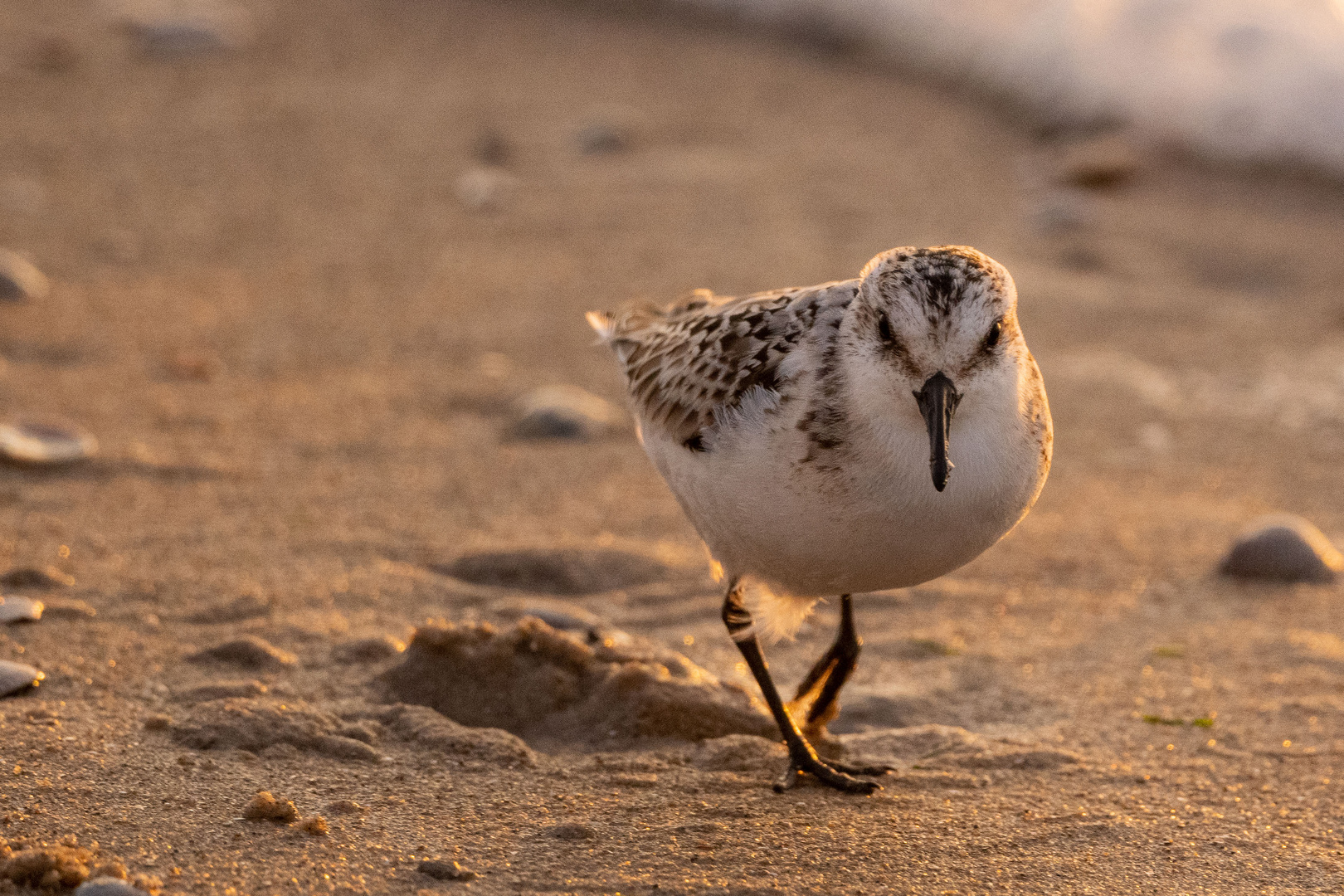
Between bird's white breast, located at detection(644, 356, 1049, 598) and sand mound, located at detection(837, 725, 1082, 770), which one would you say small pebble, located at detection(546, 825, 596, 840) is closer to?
bird's white breast, located at detection(644, 356, 1049, 598)

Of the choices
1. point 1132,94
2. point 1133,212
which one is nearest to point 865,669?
point 1133,212

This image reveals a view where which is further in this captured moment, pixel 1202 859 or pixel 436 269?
pixel 436 269

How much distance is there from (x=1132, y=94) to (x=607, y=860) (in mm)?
8056

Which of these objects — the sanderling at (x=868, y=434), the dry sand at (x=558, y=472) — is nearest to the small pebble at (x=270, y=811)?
the dry sand at (x=558, y=472)

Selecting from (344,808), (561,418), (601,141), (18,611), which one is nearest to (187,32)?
(601,141)

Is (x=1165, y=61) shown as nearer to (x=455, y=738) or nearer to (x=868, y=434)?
(x=868, y=434)

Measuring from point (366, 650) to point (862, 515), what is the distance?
1645 millimetres

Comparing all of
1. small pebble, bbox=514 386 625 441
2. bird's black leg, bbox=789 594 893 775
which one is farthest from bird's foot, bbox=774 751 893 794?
small pebble, bbox=514 386 625 441

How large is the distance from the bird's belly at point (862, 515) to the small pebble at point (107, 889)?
59.4 inches

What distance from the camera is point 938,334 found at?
10.1ft

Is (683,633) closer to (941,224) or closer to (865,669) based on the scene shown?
(865,669)

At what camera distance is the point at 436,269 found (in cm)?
776

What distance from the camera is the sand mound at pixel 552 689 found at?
3.90 metres

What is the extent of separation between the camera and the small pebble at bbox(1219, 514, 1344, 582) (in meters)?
5.09
